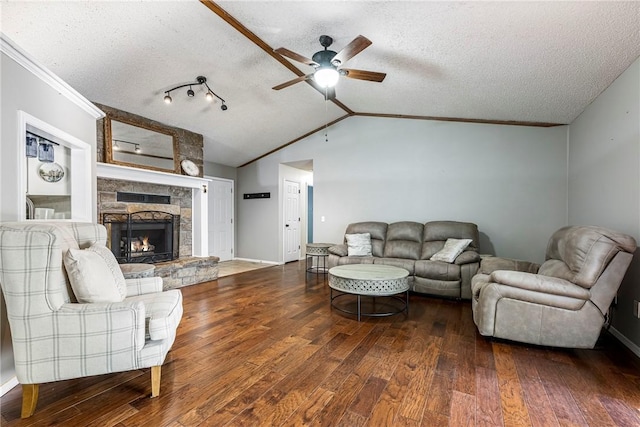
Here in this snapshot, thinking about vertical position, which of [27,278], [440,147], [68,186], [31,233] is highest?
[440,147]

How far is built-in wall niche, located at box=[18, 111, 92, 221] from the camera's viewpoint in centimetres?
253

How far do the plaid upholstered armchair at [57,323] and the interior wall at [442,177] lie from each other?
4.38 m

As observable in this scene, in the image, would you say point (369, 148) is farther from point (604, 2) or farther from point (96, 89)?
point (96, 89)

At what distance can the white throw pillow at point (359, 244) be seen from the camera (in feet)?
15.7

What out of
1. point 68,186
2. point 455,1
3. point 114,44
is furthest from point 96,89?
point 455,1

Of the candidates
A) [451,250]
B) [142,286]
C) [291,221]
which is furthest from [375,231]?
[142,286]

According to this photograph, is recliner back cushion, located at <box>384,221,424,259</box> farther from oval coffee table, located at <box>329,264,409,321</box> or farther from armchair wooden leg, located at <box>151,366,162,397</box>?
armchair wooden leg, located at <box>151,366,162,397</box>

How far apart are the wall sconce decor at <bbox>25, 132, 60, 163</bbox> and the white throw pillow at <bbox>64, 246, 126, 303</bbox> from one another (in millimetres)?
1152

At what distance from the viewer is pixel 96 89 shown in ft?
11.5

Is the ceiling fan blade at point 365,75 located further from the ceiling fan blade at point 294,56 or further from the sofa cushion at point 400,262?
the sofa cushion at point 400,262

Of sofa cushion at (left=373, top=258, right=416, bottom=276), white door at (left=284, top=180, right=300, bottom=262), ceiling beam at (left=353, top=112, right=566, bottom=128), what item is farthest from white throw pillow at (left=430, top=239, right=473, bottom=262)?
white door at (left=284, top=180, right=300, bottom=262)

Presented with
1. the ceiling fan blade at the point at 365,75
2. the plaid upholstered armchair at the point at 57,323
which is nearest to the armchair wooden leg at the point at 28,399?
the plaid upholstered armchair at the point at 57,323

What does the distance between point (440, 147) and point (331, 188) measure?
85.7 inches

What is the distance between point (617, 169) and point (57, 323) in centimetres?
446
